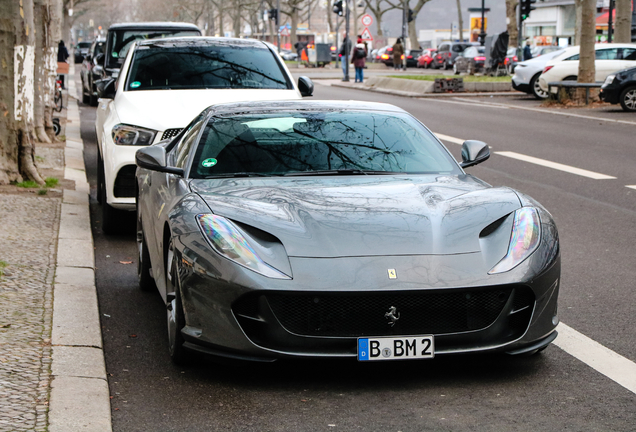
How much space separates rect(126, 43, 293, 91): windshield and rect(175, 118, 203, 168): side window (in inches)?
151

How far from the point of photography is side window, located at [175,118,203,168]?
235 inches

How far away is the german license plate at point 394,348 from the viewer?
4.39 meters

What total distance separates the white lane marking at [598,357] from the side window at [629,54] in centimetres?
2561

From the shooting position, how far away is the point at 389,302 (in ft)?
14.3

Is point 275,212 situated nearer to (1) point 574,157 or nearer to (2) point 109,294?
(2) point 109,294

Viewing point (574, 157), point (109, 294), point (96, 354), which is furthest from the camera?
point (574, 157)

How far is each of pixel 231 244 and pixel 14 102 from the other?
25.8 feet

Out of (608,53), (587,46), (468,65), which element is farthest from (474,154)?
(468,65)

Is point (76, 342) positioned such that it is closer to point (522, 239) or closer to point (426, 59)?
point (522, 239)

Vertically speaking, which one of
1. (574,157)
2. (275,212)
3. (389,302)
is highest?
(275,212)

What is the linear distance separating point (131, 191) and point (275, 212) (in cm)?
405

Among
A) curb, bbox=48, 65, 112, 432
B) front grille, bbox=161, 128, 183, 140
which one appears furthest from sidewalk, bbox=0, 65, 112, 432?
front grille, bbox=161, 128, 183, 140

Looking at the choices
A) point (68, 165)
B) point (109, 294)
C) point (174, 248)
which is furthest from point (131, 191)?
point (68, 165)

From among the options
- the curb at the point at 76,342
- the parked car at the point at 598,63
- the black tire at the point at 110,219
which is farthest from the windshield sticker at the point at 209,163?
A: the parked car at the point at 598,63
